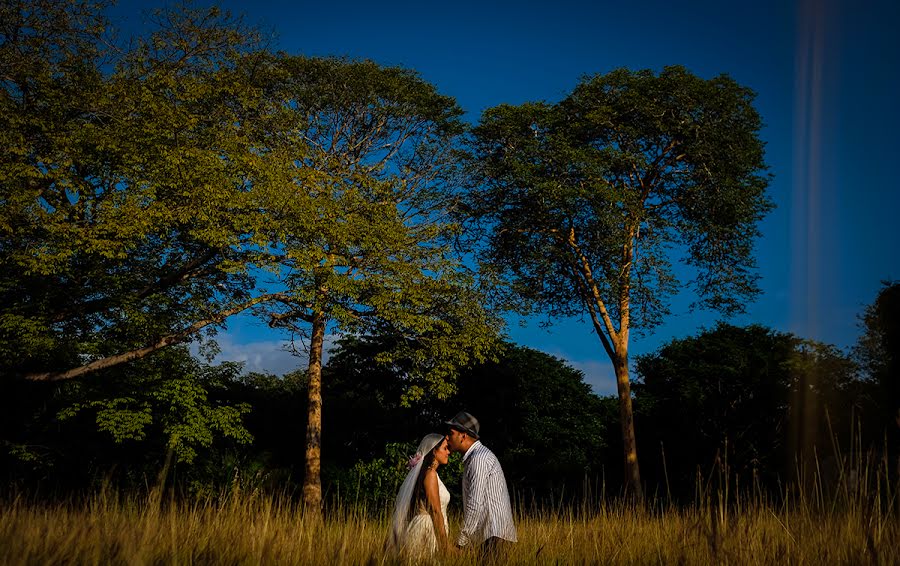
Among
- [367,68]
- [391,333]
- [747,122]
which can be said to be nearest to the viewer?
[391,333]

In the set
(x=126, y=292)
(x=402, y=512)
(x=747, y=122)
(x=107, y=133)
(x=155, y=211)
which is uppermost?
(x=747, y=122)

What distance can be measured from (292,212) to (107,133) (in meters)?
4.57

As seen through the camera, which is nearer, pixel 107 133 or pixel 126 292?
pixel 107 133

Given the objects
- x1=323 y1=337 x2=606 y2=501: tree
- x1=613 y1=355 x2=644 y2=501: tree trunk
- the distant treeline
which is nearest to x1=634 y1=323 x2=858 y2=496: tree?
the distant treeline

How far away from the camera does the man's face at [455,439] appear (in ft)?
18.6

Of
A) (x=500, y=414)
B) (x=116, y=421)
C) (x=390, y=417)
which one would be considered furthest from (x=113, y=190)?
(x=500, y=414)

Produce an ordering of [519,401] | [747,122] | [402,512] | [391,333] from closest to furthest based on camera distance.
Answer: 1. [402,512]
2. [391,333]
3. [747,122]
4. [519,401]

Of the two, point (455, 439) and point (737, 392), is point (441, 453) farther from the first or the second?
point (737, 392)

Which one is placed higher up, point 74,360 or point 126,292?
point 126,292

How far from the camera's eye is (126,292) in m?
17.8

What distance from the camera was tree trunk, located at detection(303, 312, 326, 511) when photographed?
18.4m

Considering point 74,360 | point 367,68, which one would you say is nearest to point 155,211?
point 74,360

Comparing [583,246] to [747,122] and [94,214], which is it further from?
[94,214]

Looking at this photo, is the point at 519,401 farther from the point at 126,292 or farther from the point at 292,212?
the point at 126,292
